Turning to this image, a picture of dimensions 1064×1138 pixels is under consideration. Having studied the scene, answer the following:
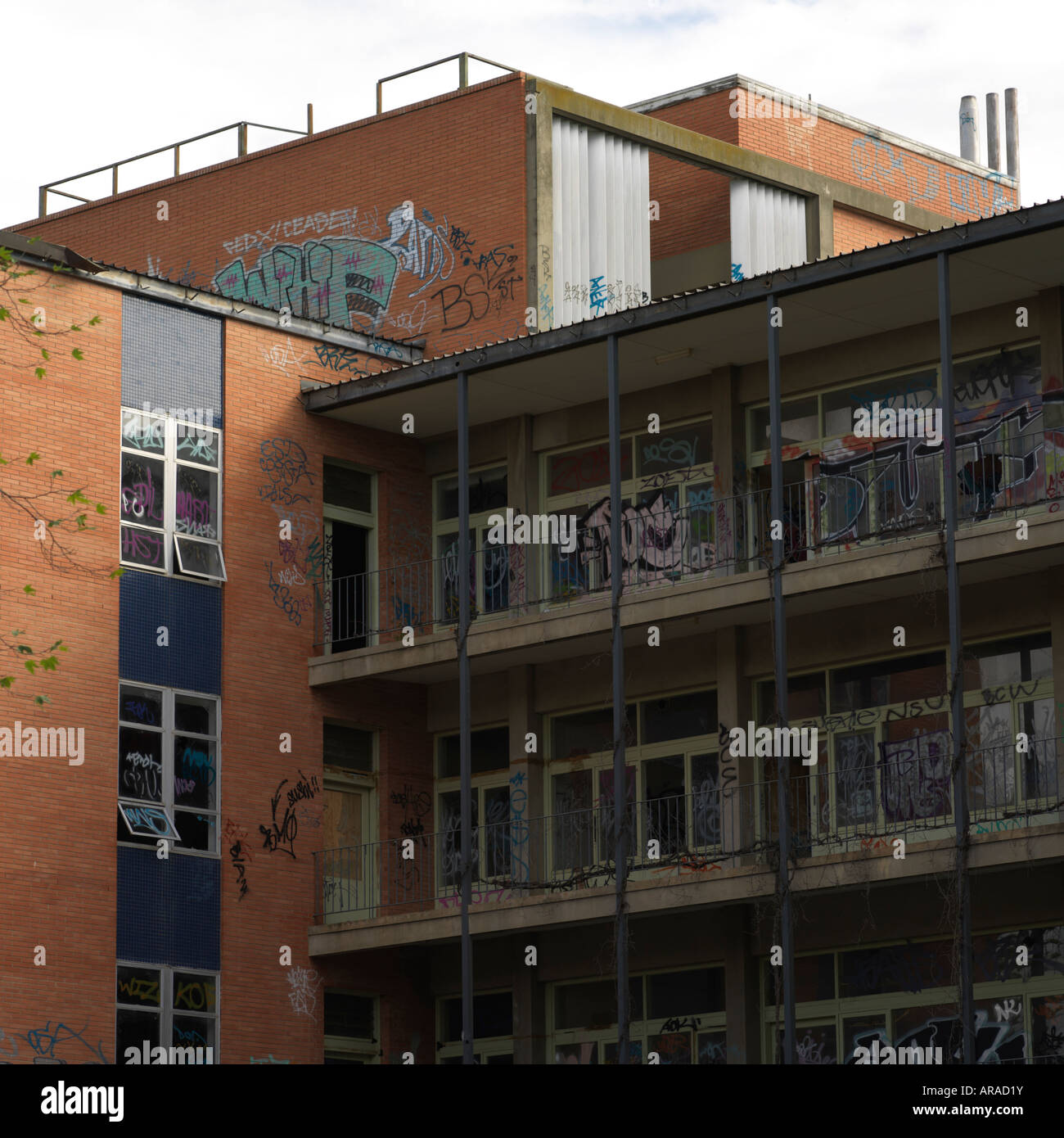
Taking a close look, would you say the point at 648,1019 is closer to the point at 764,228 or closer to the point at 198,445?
the point at 198,445

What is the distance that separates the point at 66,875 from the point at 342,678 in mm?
4108

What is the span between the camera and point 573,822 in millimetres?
25938

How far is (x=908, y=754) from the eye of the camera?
2366 centimetres

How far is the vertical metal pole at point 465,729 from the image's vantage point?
23844 mm

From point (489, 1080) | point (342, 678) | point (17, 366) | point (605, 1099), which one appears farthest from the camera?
point (342, 678)

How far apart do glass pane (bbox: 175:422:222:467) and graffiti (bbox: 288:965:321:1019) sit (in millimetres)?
5732

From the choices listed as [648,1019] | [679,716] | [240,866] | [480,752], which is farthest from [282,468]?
[648,1019]

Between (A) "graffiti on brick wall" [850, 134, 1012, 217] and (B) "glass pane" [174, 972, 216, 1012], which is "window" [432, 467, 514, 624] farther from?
(A) "graffiti on brick wall" [850, 134, 1012, 217]

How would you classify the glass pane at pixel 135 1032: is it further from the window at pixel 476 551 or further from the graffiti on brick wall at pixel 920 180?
the graffiti on brick wall at pixel 920 180

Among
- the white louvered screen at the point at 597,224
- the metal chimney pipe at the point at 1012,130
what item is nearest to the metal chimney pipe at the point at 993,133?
the metal chimney pipe at the point at 1012,130

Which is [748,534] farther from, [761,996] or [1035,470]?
[761,996]

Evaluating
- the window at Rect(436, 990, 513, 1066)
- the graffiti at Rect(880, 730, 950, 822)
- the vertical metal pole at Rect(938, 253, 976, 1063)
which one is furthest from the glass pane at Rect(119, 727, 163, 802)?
the vertical metal pole at Rect(938, 253, 976, 1063)

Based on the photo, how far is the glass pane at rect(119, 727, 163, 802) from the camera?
24.8 m

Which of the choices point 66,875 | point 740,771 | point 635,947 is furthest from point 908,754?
point 66,875
